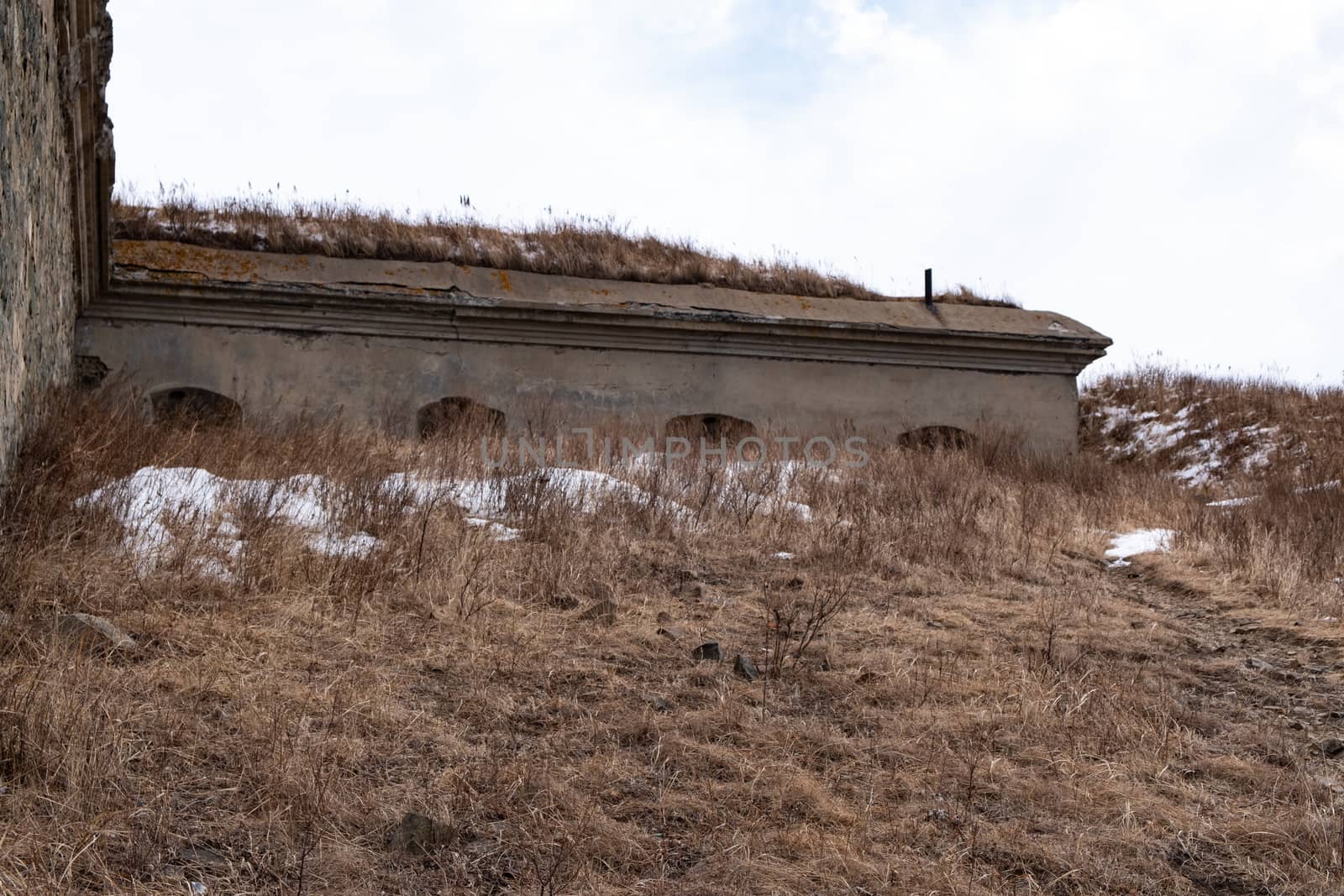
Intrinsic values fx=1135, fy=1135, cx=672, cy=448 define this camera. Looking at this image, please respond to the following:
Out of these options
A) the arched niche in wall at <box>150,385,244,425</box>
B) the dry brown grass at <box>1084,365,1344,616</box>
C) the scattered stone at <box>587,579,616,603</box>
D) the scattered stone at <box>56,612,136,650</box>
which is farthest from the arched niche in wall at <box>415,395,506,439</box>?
the scattered stone at <box>56,612,136,650</box>

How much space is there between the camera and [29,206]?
6016 mm

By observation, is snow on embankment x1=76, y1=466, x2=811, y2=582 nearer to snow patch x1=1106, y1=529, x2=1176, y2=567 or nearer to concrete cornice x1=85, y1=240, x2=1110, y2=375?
snow patch x1=1106, y1=529, x2=1176, y2=567

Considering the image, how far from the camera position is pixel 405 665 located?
189 inches

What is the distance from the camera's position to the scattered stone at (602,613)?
18.6 ft

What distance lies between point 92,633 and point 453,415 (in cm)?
809

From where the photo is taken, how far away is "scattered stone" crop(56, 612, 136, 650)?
14.2 feet

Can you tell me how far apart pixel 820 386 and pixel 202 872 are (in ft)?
36.3

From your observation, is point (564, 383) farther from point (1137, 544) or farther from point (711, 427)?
point (1137, 544)

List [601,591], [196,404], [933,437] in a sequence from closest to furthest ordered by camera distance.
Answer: [601,591] < [196,404] < [933,437]

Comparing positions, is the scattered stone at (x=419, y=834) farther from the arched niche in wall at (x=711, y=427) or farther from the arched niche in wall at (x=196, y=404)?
the arched niche in wall at (x=711, y=427)

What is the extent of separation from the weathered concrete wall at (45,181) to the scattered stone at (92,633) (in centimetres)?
152

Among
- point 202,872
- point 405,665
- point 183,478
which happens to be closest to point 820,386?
point 183,478

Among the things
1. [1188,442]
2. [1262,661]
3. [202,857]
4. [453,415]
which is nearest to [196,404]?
[453,415]

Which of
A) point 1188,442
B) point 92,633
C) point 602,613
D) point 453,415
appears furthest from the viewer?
point 1188,442
